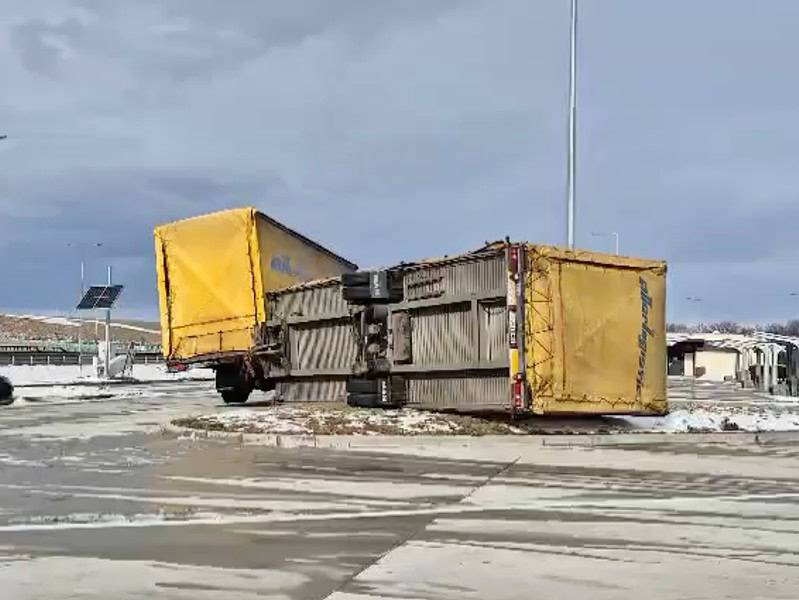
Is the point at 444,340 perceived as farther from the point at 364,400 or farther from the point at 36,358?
the point at 36,358

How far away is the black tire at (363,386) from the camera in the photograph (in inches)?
673

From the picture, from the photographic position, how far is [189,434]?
15781 mm

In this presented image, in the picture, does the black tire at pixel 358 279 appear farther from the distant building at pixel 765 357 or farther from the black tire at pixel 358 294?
the distant building at pixel 765 357

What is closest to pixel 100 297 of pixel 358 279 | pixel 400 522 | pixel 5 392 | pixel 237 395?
pixel 5 392

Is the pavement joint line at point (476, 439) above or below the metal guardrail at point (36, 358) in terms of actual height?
below

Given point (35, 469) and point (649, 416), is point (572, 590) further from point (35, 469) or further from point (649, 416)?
point (649, 416)

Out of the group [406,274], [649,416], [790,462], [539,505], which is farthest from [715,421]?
[539,505]

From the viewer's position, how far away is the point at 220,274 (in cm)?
2236

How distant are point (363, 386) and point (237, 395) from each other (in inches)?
295

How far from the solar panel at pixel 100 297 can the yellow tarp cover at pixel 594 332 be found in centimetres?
3958

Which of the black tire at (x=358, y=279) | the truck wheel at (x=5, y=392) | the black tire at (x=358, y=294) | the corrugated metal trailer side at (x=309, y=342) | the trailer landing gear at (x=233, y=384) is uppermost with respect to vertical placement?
the black tire at (x=358, y=279)

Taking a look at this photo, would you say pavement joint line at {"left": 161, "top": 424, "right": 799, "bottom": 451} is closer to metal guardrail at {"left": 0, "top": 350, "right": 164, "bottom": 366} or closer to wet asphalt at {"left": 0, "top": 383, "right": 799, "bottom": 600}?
wet asphalt at {"left": 0, "top": 383, "right": 799, "bottom": 600}

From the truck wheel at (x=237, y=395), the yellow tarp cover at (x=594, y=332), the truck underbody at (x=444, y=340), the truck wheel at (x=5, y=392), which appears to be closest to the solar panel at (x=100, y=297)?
the truck wheel at (x=5, y=392)

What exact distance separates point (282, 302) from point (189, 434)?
6197mm
